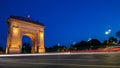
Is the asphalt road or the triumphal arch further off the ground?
the triumphal arch

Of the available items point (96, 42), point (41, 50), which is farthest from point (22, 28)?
point (96, 42)

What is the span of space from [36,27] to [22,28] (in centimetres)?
647

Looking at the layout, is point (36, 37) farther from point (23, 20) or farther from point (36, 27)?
point (23, 20)

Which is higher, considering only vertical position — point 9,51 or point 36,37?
point 36,37

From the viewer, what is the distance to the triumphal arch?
53656 mm

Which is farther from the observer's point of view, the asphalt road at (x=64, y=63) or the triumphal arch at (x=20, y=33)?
the triumphal arch at (x=20, y=33)

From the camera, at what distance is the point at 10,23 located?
53.8 meters

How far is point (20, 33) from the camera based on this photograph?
187ft

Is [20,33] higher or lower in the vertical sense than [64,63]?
higher

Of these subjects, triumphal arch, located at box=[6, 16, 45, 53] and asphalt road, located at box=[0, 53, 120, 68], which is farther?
triumphal arch, located at box=[6, 16, 45, 53]

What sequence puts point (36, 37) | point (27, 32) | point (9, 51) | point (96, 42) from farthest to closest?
point (96, 42) < point (36, 37) < point (27, 32) < point (9, 51)

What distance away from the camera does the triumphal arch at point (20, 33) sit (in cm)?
5366

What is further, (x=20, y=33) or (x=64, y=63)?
(x=20, y=33)

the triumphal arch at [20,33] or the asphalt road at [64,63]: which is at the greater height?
the triumphal arch at [20,33]
